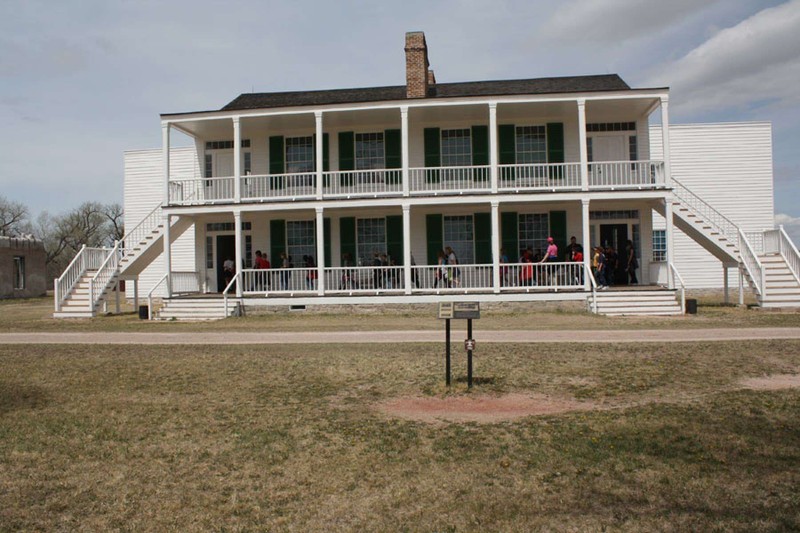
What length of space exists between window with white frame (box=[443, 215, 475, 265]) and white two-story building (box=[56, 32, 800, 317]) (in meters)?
0.05

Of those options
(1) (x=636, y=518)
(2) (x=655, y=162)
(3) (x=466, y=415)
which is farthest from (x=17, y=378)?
(2) (x=655, y=162)

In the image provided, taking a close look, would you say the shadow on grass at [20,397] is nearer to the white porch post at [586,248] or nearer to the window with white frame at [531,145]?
the white porch post at [586,248]

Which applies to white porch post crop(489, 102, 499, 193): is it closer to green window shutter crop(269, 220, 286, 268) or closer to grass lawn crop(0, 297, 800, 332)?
grass lawn crop(0, 297, 800, 332)

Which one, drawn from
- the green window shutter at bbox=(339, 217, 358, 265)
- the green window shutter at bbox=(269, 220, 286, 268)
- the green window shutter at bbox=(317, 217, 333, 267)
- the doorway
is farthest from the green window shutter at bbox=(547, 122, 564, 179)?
the doorway

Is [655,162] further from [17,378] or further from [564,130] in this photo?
[17,378]

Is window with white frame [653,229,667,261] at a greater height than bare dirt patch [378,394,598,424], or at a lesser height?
greater

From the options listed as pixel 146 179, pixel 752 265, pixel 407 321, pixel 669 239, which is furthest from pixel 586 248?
pixel 146 179

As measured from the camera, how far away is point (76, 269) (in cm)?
2447

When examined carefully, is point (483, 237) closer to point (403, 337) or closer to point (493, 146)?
point (493, 146)

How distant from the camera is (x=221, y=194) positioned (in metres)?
25.6

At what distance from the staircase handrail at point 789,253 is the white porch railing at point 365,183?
12.5 m

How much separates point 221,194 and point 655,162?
600 inches

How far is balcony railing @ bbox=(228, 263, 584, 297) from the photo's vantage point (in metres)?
22.8

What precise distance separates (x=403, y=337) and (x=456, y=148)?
12.1m
